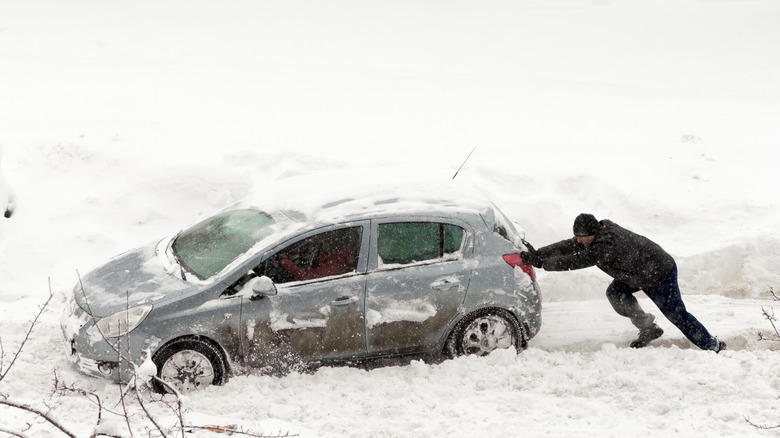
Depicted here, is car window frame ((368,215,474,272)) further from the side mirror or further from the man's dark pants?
the man's dark pants

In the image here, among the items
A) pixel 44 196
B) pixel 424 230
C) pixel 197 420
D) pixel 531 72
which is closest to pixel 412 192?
pixel 424 230

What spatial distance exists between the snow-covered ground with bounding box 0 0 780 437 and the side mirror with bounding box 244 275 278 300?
72 centimetres

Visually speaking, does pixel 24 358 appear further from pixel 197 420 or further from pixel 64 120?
pixel 64 120

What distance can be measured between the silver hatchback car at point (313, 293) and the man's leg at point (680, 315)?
112 centimetres

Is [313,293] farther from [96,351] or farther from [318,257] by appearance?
[96,351]

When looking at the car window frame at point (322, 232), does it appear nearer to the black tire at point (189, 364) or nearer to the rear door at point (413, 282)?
the rear door at point (413, 282)

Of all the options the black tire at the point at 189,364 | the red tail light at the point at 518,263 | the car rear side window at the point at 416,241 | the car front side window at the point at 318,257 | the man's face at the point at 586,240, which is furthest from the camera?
the man's face at the point at 586,240

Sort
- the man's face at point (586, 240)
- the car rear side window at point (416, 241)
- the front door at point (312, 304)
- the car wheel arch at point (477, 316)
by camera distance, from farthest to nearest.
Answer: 1. the man's face at point (586, 240)
2. the car wheel arch at point (477, 316)
3. the car rear side window at point (416, 241)
4. the front door at point (312, 304)

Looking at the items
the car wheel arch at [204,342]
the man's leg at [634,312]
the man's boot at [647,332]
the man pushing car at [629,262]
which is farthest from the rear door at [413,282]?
the man's boot at [647,332]

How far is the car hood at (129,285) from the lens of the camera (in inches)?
229

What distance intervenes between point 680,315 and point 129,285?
4.72 meters

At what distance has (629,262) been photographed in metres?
6.50

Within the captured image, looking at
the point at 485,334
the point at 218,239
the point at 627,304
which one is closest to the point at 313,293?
the point at 218,239

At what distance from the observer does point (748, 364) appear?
236 inches
